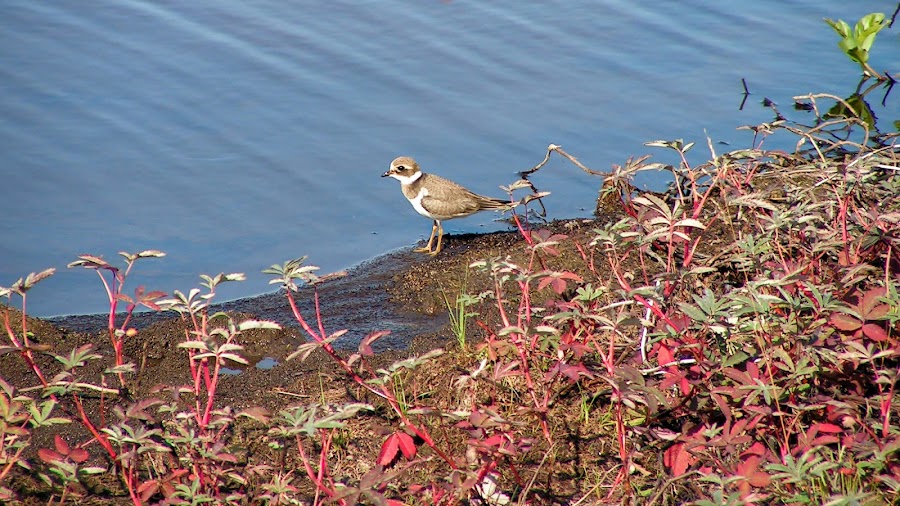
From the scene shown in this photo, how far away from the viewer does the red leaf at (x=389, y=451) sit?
403 centimetres

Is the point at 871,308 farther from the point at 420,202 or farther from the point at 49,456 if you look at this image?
the point at 420,202

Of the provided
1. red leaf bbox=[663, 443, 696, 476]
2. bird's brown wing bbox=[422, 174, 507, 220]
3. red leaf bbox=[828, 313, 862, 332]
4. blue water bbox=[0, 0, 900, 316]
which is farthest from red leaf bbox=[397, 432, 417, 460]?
bird's brown wing bbox=[422, 174, 507, 220]

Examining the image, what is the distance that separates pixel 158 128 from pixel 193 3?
3.02m

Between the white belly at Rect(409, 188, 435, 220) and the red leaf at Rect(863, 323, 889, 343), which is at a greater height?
the red leaf at Rect(863, 323, 889, 343)

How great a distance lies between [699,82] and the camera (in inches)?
407

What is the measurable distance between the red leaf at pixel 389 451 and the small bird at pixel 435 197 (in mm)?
3771

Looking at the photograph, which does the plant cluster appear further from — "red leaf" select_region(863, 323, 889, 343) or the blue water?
the blue water

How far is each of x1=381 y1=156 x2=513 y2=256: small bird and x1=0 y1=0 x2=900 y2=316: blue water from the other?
42 cm

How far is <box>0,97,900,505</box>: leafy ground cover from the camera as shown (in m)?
3.66

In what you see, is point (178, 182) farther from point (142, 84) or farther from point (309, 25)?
point (309, 25)

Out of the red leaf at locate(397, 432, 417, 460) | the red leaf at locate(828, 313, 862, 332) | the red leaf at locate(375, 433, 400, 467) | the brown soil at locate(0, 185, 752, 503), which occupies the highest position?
the red leaf at locate(828, 313, 862, 332)

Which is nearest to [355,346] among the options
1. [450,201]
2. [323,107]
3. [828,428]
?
[450,201]

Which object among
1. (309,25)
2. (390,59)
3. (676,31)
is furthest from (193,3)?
(676,31)

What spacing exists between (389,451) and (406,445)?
84 millimetres
